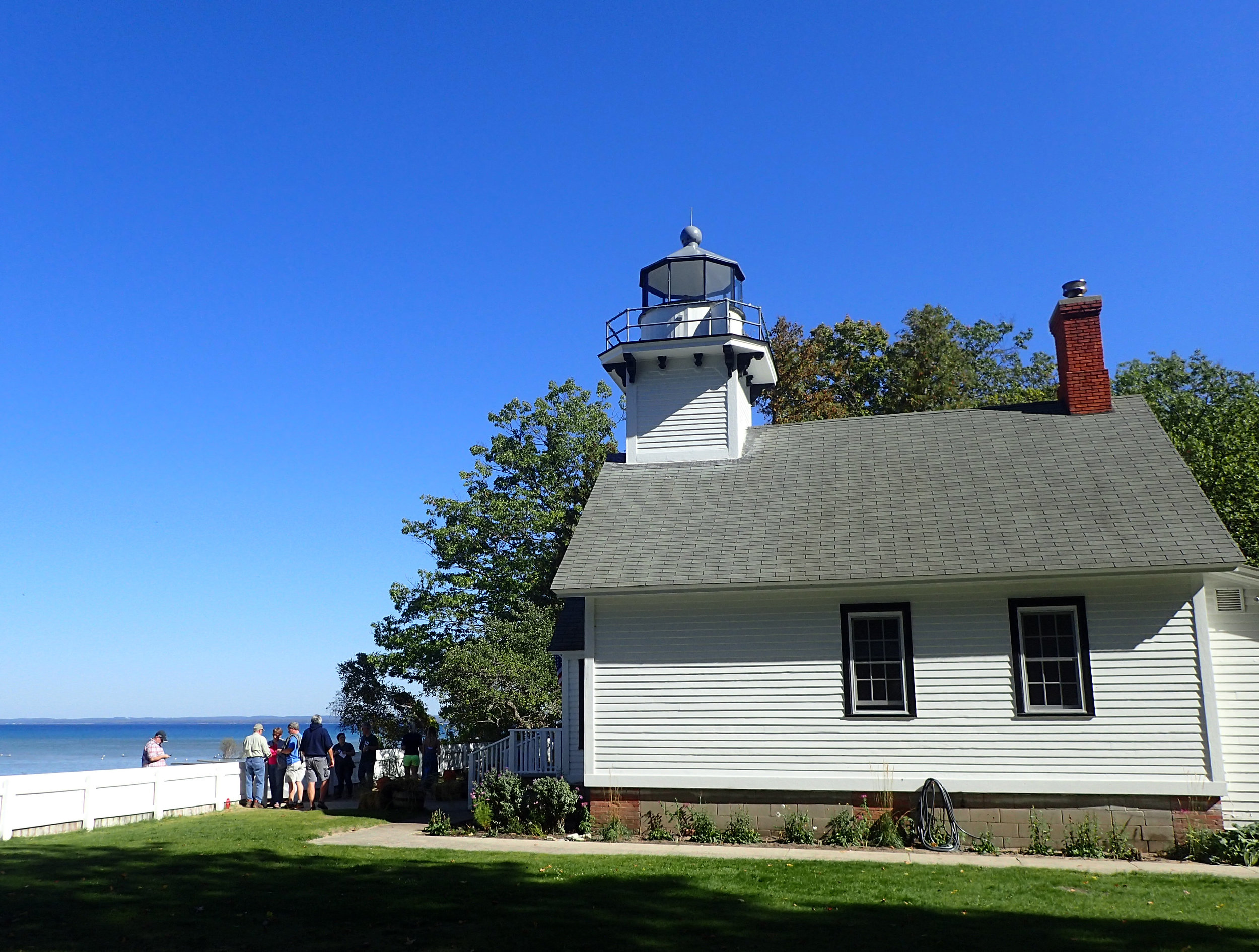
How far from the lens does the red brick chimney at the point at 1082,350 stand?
1767cm

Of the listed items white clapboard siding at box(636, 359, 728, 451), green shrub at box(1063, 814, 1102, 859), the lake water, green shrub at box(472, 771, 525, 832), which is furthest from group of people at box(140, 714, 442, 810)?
the lake water

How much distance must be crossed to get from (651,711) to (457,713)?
12499 millimetres

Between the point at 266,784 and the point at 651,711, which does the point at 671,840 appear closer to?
the point at 651,711

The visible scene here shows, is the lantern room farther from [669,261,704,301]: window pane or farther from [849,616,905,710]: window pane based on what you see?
[849,616,905,710]: window pane

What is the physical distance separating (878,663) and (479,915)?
7688mm

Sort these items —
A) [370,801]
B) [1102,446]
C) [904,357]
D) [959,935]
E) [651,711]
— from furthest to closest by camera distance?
[904,357], [370,801], [1102,446], [651,711], [959,935]

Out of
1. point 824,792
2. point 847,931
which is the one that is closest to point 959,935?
point 847,931

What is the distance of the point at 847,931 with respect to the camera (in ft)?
28.1

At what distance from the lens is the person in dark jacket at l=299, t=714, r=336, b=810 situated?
63.8 feet

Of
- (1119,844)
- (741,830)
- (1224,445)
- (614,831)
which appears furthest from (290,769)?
(1224,445)

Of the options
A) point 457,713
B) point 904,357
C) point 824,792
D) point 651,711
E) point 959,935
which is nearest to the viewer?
point 959,935

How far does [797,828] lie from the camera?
14289 millimetres

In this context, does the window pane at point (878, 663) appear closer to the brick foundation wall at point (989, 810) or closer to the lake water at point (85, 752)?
the brick foundation wall at point (989, 810)

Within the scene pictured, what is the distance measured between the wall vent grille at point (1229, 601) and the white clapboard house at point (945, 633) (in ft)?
0.11
